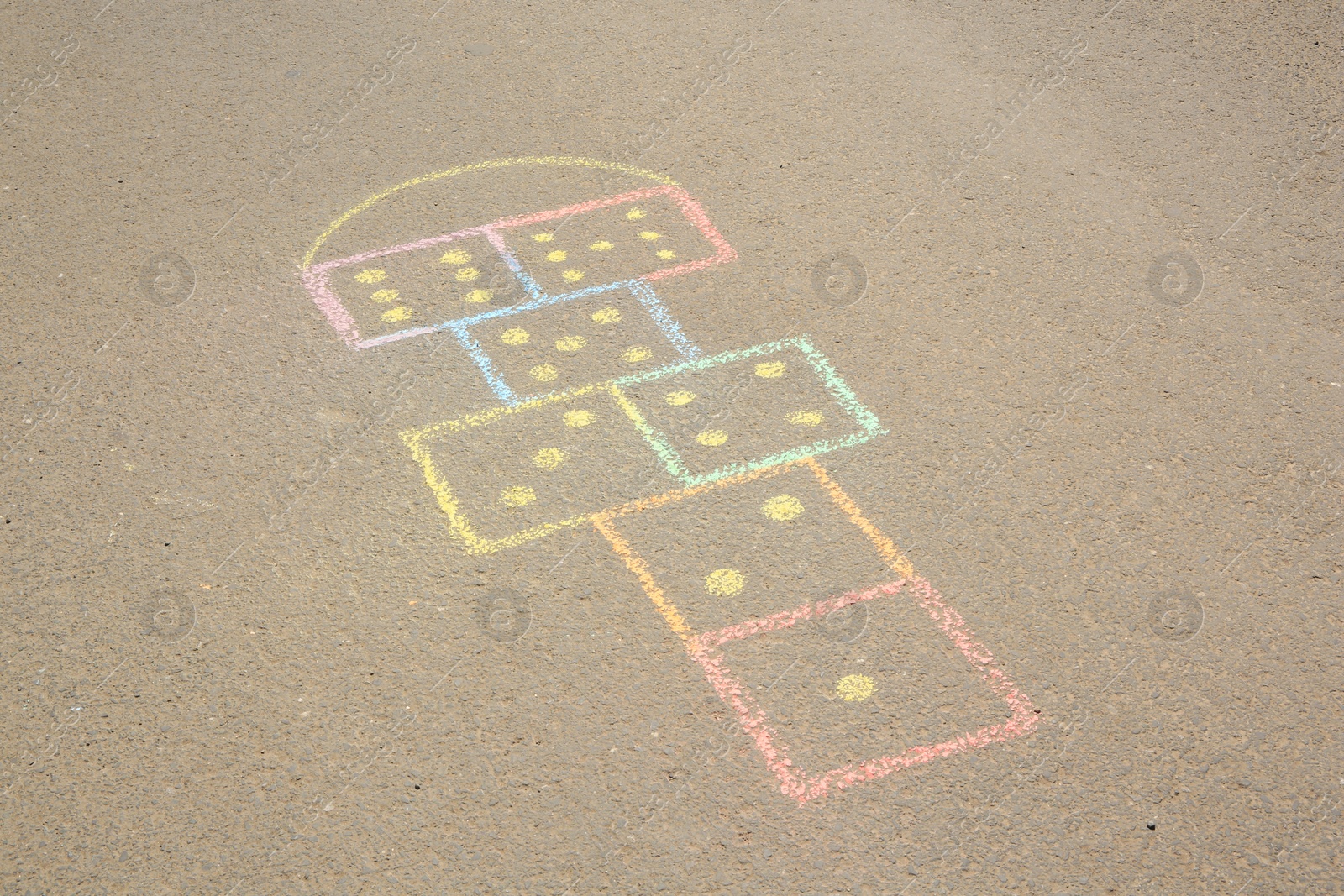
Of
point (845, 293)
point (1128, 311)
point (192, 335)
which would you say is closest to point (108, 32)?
point (192, 335)

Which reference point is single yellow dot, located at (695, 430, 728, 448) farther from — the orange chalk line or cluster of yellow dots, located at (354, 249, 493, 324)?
cluster of yellow dots, located at (354, 249, 493, 324)

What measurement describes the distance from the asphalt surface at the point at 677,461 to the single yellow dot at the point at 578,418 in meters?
0.04

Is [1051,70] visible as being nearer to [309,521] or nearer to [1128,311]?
[1128,311]

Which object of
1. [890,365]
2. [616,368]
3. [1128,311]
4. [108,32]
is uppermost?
[1128,311]

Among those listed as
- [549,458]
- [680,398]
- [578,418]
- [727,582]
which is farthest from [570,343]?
→ [727,582]

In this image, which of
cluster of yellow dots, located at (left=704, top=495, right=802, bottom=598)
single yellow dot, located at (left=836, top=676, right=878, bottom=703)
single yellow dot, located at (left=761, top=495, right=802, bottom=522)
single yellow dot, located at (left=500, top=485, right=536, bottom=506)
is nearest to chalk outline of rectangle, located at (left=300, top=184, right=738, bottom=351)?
single yellow dot, located at (left=500, top=485, right=536, bottom=506)

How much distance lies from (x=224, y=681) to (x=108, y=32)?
5.60 metres

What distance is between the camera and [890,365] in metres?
5.45

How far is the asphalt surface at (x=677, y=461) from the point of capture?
3.83 meters

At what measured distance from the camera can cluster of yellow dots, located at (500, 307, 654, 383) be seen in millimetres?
5402

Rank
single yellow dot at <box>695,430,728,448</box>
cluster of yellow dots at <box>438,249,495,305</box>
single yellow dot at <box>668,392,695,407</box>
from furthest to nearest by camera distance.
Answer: cluster of yellow dots at <box>438,249,495,305</box>, single yellow dot at <box>668,392,695,407</box>, single yellow dot at <box>695,430,728,448</box>

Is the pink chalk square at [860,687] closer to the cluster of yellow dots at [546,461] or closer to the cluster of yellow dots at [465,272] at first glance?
the cluster of yellow dots at [546,461]

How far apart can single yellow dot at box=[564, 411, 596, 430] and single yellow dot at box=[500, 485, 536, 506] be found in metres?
0.41

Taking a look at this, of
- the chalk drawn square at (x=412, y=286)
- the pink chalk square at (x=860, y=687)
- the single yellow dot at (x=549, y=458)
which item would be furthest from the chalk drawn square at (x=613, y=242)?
the pink chalk square at (x=860, y=687)
